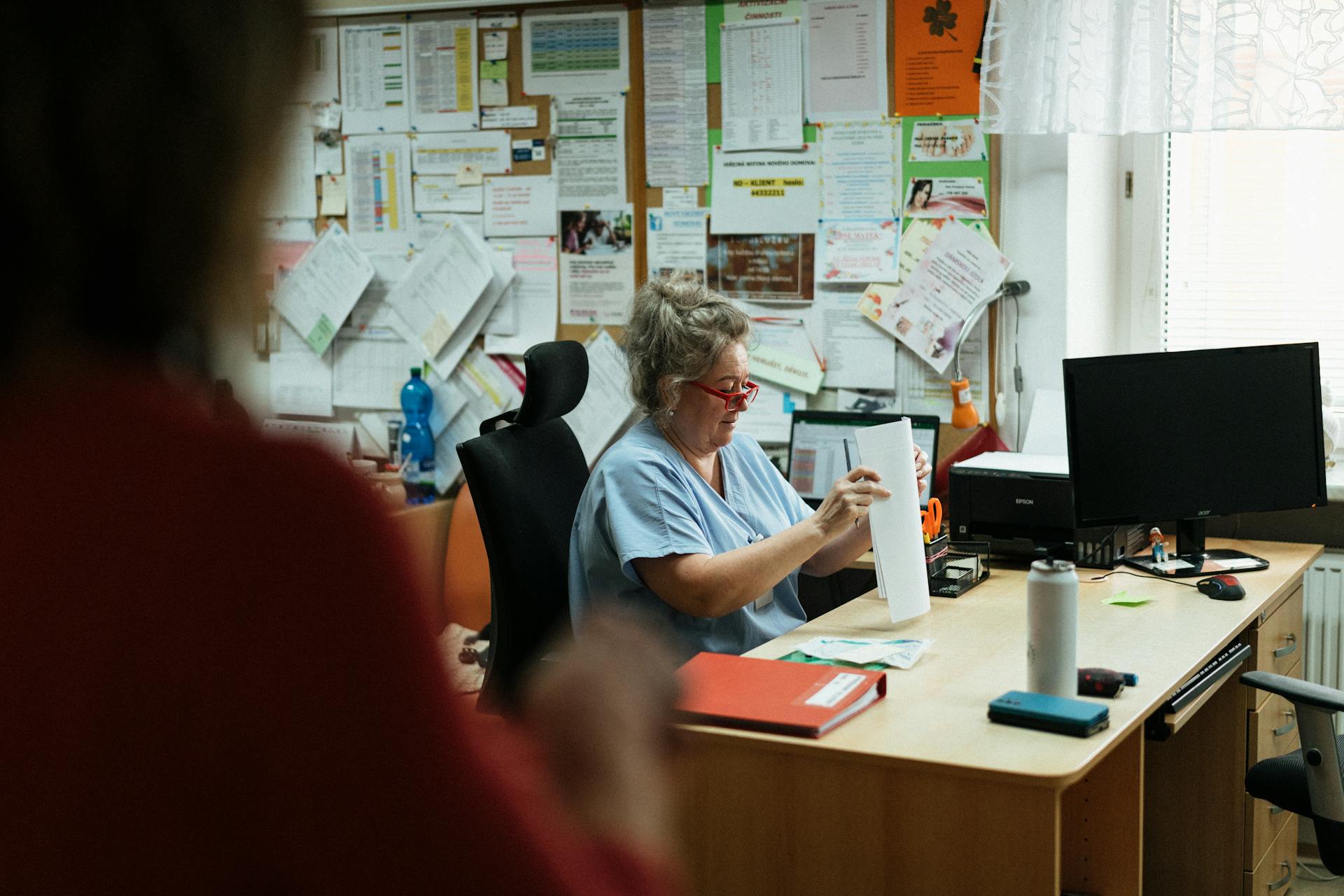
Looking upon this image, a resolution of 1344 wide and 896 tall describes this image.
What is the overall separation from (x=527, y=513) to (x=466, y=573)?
4.10 ft

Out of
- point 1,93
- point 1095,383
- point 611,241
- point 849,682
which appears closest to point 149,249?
point 1,93

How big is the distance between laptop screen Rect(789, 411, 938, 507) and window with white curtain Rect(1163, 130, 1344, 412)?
2.32 ft

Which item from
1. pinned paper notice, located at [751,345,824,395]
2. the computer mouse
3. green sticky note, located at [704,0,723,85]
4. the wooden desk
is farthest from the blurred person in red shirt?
green sticky note, located at [704,0,723,85]

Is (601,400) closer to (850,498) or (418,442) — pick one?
(418,442)

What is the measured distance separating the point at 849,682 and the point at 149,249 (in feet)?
5.00

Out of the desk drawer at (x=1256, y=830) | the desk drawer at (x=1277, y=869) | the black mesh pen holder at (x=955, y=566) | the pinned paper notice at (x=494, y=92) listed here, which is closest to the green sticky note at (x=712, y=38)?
the pinned paper notice at (x=494, y=92)

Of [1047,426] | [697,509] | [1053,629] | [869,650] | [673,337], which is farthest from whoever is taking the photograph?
[1047,426]

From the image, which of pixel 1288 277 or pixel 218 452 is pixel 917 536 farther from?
pixel 218 452

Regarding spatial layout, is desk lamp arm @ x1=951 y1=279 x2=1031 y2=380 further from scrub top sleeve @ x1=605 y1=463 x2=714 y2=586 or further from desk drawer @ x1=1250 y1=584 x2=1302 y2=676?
scrub top sleeve @ x1=605 y1=463 x2=714 y2=586

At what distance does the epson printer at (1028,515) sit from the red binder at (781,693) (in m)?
1.03

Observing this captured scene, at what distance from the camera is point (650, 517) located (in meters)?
2.27

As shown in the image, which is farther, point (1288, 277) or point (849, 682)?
point (1288, 277)

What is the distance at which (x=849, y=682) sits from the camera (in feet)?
6.02

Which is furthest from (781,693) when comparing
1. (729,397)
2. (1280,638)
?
(1280,638)
